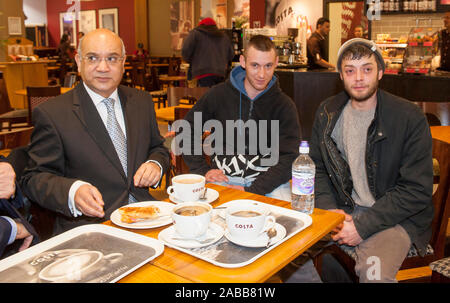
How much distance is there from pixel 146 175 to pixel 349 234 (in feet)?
3.26

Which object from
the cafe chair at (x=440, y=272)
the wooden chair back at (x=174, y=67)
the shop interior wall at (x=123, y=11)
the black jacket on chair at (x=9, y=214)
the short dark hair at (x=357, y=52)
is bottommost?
the cafe chair at (x=440, y=272)

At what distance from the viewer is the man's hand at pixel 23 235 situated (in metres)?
1.78

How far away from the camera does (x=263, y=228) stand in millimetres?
1326

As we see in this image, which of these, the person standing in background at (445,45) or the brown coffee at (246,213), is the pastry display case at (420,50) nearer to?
the person standing in background at (445,45)

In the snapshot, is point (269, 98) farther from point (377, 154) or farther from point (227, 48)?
point (227, 48)

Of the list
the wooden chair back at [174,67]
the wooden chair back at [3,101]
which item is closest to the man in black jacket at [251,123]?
the wooden chair back at [3,101]

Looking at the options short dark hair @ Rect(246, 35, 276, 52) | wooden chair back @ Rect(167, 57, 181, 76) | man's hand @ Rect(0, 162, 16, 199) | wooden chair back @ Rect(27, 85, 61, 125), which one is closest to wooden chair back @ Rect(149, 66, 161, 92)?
wooden chair back @ Rect(167, 57, 181, 76)

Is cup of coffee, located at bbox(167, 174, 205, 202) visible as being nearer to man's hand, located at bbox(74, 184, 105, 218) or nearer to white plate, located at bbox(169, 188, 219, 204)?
white plate, located at bbox(169, 188, 219, 204)

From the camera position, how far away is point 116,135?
210 cm

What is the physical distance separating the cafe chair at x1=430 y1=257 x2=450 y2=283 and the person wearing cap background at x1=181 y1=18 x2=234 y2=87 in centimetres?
532

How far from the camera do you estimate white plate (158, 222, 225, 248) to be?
4.22ft
